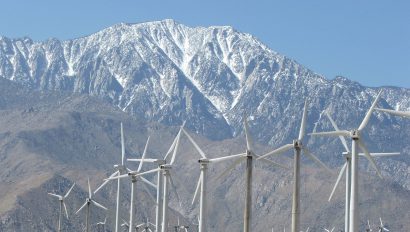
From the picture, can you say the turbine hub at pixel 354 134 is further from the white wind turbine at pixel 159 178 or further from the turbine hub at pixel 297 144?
the white wind turbine at pixel 159 178

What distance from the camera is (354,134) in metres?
83.8

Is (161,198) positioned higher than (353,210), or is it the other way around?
(161,198)

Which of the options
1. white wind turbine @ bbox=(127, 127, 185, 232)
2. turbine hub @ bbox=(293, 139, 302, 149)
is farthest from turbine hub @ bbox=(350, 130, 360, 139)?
white wind turbine @ bbox=(127, 127, 185, 232)

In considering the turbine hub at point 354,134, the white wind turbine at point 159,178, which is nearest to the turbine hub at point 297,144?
the turbine hub at point 354,134

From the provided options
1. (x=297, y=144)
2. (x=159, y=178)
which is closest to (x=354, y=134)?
(x=297, y=144)

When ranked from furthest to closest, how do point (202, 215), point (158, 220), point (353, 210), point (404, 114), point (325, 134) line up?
point (158, 220)
point (202, 215)
point (325, 134)
point (353, 210)
point (404, 114)

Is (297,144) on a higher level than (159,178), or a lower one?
lower

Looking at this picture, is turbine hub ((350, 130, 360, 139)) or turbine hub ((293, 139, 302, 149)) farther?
turbine hub ((293, 139, 302, 149))

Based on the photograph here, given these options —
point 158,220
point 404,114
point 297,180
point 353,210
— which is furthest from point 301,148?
point 158,220

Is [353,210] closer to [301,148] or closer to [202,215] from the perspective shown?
[301,148]

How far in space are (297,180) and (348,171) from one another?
17438 millimetres

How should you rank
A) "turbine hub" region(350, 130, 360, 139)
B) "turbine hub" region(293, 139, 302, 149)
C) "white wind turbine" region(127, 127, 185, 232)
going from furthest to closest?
"white wind turbine" region(127, 127, 185, 232) < "turbine hub" region(293, 139, 302, 149) < "turbine hub" region(350, 130, 360, 139)

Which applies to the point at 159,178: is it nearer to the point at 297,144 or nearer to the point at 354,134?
the point at 297,144

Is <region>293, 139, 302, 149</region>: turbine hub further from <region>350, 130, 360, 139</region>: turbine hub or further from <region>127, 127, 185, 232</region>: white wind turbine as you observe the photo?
<region>127, 127, 185, 232</region>: white wind turbine
